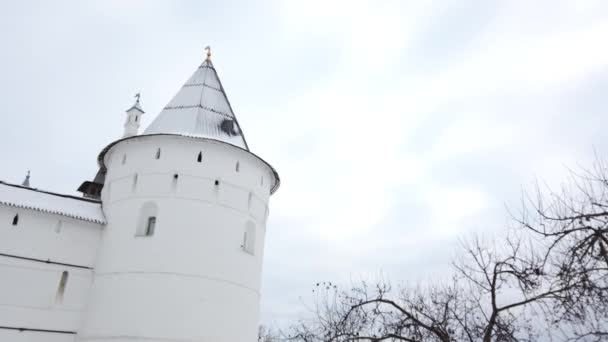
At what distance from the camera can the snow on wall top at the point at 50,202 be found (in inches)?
609

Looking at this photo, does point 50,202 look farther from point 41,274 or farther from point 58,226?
point 41,274

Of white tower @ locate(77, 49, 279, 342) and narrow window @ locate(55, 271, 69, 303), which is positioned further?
narrow window @ locate(55, 271, 69, 303)

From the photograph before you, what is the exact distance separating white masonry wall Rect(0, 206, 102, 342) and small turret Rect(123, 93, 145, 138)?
22.5 feet

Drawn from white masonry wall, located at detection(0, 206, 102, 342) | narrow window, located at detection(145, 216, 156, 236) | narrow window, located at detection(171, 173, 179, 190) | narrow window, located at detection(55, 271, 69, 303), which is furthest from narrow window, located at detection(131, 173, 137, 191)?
narrow window, located at detection(55, 271, 69, 303)

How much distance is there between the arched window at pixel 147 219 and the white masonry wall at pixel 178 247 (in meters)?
0.03

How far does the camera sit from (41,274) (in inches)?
601

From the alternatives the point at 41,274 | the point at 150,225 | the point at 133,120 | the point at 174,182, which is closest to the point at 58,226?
the point at 41,274

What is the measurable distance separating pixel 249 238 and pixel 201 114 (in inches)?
195

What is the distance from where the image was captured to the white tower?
50.1 ft

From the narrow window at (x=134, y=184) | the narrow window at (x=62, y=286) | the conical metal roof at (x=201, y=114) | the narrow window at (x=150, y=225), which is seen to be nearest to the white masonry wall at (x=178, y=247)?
the narrow window at (x=134, y=184)

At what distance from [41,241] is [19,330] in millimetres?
2682

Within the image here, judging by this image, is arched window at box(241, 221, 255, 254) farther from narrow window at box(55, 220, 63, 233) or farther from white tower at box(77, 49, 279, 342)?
narrow window at box(55, 220, 63, 233)

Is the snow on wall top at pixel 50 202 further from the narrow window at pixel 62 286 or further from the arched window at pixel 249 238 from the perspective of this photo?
the arched window at pixel 249 238

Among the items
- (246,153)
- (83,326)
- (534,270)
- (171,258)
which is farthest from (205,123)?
(534,270)
